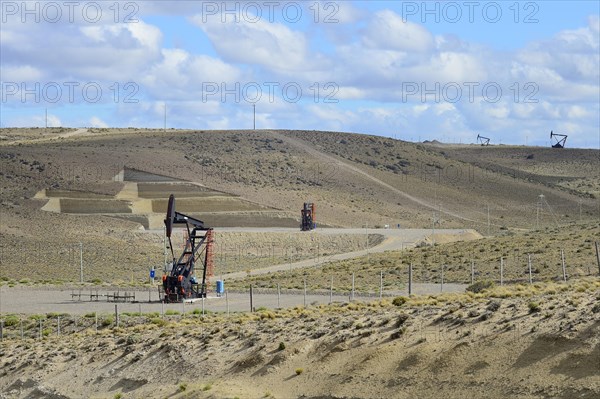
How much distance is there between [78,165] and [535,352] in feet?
335

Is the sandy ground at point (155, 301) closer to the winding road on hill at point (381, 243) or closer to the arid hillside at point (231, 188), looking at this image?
the winding road on hill at point (381, 243)

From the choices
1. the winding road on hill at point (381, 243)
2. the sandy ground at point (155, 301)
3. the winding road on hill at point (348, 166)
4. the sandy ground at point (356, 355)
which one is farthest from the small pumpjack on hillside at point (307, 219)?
the sandy ground at point (356, 355)

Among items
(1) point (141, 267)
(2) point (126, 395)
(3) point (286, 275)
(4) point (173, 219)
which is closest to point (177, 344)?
(2) point (126, 395)

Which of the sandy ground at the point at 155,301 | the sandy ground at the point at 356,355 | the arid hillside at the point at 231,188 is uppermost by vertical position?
the arid hillside at the point at 231,188

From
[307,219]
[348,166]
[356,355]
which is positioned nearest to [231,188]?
[307,219]

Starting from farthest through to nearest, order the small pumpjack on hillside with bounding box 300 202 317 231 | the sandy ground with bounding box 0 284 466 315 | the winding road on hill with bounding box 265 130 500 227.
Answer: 1. the winding road on hill with bounding box 265 130 500 227
2. the small pumpjack on hillside with bounding box 300 202 317 231
3. the sandy ground with bounding box 0 284 466 315

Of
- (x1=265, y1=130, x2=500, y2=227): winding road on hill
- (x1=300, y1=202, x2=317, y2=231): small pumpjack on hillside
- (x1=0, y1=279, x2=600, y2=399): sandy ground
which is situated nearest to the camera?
(x1=0, y1=279, x2=600, y2=399): sandy ground

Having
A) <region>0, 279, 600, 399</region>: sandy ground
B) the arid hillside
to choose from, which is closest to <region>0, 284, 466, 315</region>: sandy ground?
<region>0, 279, 600, 399</region>: sandy ground

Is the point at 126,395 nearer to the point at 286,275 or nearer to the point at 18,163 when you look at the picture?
the point at 286,275

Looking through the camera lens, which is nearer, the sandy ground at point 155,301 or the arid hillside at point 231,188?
the sandy ground at point 155,301

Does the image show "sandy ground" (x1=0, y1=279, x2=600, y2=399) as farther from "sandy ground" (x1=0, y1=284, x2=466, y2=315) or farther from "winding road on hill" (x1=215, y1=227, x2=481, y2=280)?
"winding road on hill" (x1=215, y1=227, x2=481, y2=280)

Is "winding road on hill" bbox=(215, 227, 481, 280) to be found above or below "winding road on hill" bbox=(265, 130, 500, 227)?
below

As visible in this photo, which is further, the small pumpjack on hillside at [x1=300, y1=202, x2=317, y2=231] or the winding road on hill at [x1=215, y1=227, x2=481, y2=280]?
the small pumpjack on hillside at [x1=300, y1=202, x2=317, y2=231]

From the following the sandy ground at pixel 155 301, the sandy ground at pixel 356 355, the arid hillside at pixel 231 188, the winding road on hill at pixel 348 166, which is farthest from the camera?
the winding road on hill at pixel 348 166
